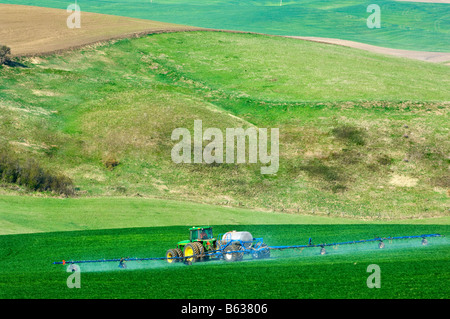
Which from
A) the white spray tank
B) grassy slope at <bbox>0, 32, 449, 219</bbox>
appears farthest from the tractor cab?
grassy slope at <bbox>0, 32, 449, 219</bbox>

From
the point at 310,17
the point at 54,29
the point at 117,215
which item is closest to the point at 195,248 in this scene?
the point at 117,215

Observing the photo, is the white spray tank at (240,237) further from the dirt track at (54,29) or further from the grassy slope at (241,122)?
the dirt track at (54,29)

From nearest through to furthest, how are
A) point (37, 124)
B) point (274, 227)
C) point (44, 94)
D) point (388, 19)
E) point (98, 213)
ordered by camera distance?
1. point (274, 227)
2. point (98, 213)
3. point (37, 124)
4. point (44, 94)
5. point (388, 19)

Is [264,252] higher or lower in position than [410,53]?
lower

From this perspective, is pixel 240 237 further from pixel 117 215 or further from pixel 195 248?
pixel 117 215

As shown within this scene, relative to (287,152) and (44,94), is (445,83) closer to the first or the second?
(287,152)

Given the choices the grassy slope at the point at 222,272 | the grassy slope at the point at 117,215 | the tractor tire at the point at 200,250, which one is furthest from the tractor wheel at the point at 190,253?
the grassy slope at the point at 117,215

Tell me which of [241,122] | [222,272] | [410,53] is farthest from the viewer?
[410,53]
